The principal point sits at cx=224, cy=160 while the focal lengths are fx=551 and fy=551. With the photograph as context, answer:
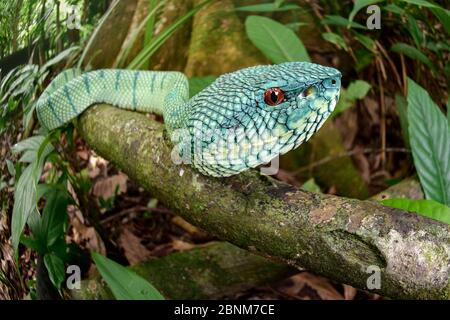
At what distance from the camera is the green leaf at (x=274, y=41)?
2.22 m

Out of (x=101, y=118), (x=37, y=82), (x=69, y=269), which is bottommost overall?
(x=69, y=269)

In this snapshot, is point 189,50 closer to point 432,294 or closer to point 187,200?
point 187,200

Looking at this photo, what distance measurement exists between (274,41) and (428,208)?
3.29 feet

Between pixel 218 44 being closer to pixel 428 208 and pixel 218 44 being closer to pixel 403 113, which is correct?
pixel 403 113

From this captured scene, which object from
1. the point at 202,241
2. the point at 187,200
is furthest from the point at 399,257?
the point at 202,241

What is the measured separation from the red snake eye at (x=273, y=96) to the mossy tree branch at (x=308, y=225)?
0.68 feet

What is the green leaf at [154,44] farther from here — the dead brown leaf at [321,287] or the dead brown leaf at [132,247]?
the dead brown leaf at [321,287]

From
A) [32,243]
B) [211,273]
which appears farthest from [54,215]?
[211,273]

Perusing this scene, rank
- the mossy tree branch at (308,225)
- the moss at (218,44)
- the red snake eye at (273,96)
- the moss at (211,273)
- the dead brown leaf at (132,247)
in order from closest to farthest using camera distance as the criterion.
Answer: the mossy tree branch at (308,225) < the red snake eye at (273,96) < the moss at (211,273) < the dead brown leaf at (132,247) < the moss at (218,44)

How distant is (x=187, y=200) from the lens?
1.52 meters

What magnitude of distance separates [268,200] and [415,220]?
361mm

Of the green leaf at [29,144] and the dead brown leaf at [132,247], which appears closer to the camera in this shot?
the green leaf at [29,144]

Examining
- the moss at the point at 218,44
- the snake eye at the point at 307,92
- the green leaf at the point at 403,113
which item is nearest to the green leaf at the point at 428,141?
the green leaf at the point at 403,113

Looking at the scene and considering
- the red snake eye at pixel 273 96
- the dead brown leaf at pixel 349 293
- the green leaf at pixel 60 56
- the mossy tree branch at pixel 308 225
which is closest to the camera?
the mossy tree branch at pixel 308 225
